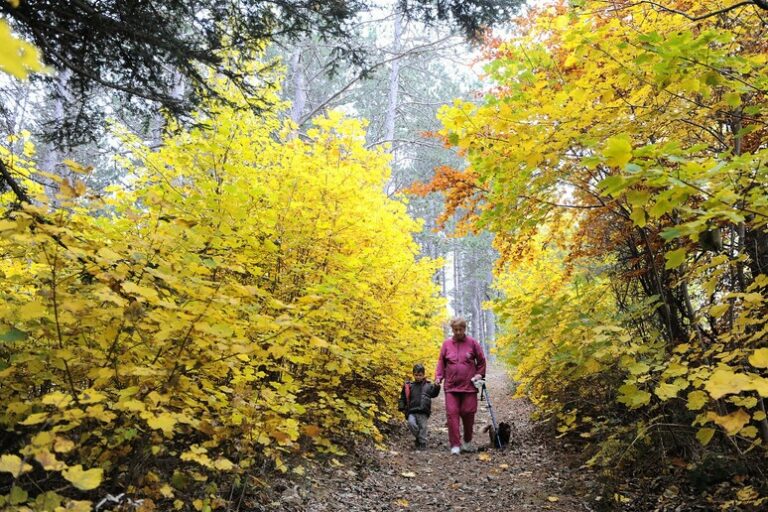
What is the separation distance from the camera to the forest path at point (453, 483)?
4.12 metres

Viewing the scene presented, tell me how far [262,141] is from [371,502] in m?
4.06

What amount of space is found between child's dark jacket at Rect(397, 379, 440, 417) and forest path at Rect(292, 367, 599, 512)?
1.81 feet

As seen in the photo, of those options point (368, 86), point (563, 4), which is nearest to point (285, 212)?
point (563, 4)

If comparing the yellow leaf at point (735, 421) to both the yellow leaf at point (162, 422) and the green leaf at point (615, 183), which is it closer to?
the green leaf at point (615, 183)

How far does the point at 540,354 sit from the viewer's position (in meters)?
5.57

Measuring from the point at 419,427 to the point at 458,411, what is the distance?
2.77 ft

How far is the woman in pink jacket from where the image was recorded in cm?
639

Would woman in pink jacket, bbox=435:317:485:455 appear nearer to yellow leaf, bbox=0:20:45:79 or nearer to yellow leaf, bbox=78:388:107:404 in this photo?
yellow leaf, bbox=78:388:107:404

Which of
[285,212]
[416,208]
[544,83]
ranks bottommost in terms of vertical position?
[285,212]

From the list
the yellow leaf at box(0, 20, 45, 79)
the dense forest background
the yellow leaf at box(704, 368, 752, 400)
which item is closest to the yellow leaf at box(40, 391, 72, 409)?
the dense forest background

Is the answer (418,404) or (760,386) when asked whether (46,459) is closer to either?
(760,386)

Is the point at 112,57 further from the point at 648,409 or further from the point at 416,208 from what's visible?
the point at 416,208

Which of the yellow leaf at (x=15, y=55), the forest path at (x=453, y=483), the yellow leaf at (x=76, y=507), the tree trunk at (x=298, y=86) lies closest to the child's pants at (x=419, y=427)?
the forest path at (x=453, y=483)

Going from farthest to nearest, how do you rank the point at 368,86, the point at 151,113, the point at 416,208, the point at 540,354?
the point at 416,208, the point at 368,86, the point at 540,354, the point at 151,113
